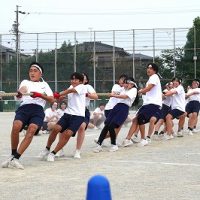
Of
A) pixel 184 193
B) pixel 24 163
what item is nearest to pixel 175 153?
pixel 24 163

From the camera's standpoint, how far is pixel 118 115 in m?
11.1

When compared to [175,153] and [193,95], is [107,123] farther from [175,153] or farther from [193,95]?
[193,95]

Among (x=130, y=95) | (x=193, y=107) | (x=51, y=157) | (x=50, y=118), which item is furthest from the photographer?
(x=50, y=118)

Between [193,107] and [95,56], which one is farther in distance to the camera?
[95,56]

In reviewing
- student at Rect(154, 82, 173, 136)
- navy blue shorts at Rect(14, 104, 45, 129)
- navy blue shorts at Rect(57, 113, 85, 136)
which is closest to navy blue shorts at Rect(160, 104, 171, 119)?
student at Rect(154, 82, 173, 136)

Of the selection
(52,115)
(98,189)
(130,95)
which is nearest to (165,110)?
(130,95)

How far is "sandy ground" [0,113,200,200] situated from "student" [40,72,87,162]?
36 cm

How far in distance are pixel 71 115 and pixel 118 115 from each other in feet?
6.36

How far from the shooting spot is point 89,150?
11039 millimetres

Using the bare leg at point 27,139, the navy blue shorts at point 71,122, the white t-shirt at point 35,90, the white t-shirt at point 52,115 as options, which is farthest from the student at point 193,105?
the bare leg at point 27,139

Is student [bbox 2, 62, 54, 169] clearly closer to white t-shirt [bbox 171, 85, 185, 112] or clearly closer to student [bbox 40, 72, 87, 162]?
student [bbox 40, 72, 87, 162]

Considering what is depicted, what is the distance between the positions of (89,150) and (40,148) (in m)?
1.17

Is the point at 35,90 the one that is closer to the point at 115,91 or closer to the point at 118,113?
the point at 118,113

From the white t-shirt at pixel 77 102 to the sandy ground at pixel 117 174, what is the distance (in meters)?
0.88
